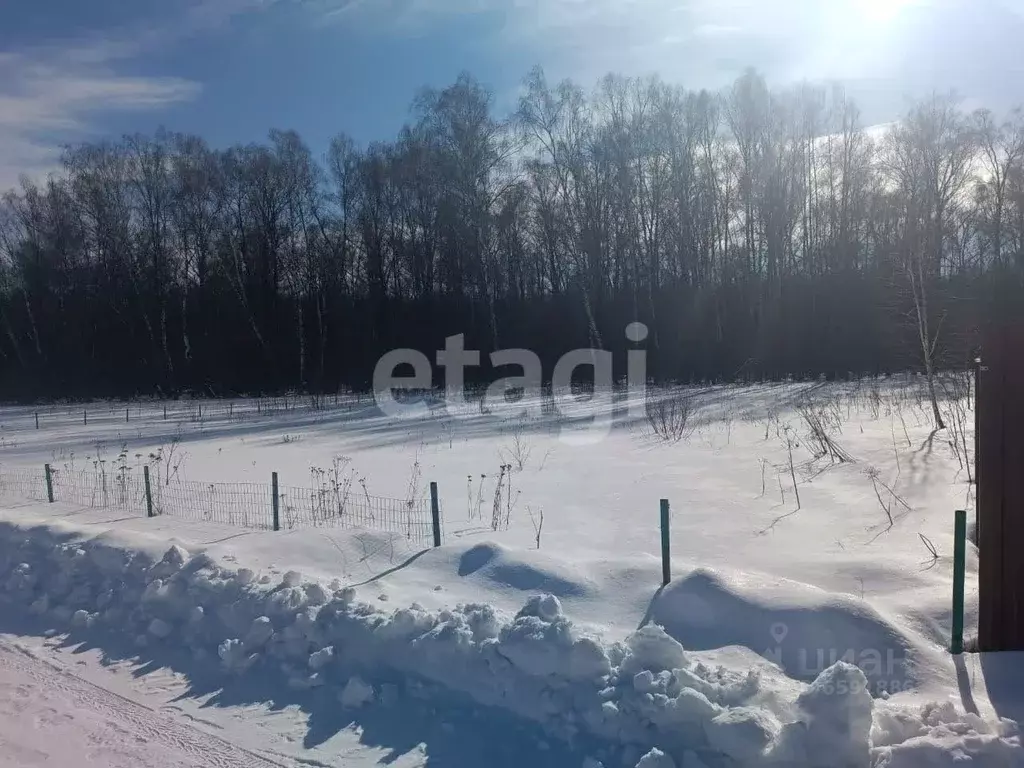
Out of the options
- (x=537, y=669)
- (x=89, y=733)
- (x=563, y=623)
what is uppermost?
(x=563, y=623)

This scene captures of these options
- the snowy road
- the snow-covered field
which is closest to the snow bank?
the snow-covered field

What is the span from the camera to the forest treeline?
29531mm

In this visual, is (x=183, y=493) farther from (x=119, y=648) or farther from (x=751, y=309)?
(x=751, y=309)

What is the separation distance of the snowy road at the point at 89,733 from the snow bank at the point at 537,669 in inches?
24.9

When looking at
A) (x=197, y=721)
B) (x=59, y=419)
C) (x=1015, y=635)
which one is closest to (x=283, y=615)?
(x=197, y=721)

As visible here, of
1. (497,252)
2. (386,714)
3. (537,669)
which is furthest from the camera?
(497,252)

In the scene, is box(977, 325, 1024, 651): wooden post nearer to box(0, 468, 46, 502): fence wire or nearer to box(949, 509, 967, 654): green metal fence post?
box(949, 509, 967, 654): green metal fence post

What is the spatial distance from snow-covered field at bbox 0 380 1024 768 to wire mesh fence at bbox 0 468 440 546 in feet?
1.26

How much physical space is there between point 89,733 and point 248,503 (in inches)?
229

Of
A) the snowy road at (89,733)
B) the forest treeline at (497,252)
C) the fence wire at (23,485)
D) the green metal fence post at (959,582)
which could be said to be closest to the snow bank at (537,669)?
the snowy road at (89,733)

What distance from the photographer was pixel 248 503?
9695 mm

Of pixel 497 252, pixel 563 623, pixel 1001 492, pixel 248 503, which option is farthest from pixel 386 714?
pixel 497 252

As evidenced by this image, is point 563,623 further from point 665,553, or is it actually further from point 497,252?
point 497,252

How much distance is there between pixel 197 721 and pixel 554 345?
28740 mm
